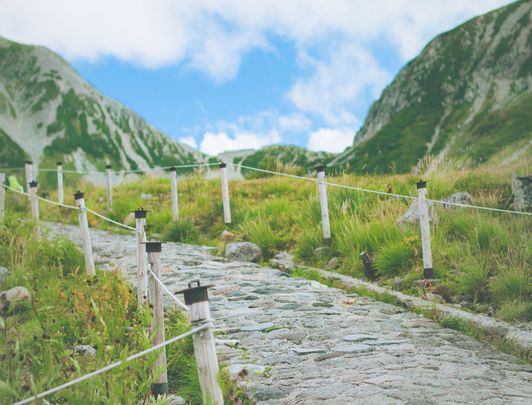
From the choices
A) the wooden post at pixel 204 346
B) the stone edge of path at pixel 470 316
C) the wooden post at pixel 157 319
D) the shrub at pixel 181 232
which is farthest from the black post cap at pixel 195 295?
the shrub at pixel 181 232

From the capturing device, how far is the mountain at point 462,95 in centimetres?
12331

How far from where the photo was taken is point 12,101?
7692 inches

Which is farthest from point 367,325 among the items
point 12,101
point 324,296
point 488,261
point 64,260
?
point 12,101

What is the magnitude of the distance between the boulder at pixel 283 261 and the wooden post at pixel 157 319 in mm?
5217

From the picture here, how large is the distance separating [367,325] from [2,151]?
16981cm

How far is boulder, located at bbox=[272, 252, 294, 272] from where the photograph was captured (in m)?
9.49

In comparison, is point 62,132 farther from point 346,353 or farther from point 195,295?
point 195,295

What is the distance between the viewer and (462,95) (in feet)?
495

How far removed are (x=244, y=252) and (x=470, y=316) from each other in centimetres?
569

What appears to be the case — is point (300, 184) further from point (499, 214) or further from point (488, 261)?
point (488, 261)

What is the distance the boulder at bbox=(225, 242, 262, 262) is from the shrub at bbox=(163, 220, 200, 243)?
2486 millimetres

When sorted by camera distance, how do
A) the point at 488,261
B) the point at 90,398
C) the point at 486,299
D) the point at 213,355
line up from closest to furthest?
the point at 213,355 < the point at 90,398 < the point at 486,299 < the point at 488,261

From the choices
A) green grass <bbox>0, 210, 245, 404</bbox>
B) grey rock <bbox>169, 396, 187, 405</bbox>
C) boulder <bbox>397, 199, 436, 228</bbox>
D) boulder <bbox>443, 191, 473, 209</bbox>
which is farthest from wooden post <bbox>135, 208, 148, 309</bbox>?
boulder <bbox>443, 191, 473, 209</bbox>

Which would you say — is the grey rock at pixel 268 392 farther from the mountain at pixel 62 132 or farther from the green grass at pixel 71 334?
the mountain at pixel 62 132
